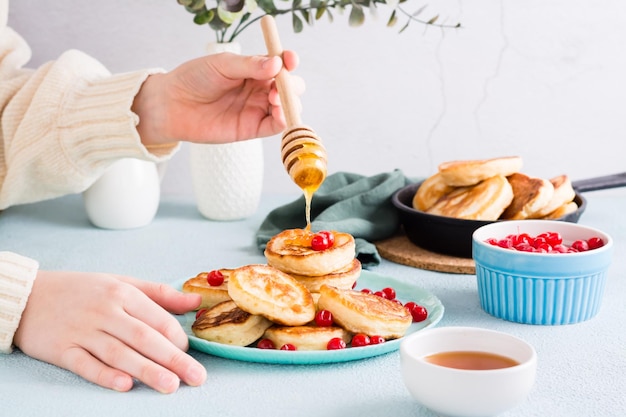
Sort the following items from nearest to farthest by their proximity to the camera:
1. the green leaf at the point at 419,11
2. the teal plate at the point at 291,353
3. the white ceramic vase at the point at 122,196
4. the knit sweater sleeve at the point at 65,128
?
1. the teal plate at the point at 291,353
2. the knit sweater sleeve at the point at 65,128
3. the white ceramic vase at the point at 122,196
4. the green leaf at the point at 419,11

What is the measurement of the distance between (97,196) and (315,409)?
1.12m

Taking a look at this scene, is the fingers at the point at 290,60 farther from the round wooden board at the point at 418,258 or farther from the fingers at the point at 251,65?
the round wooden board at the point at 418,258

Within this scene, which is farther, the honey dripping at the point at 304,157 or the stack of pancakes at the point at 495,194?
the stack of pancakes at the point at 495,194

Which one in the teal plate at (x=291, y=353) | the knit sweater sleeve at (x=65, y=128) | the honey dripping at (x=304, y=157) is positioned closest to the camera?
the teal plate at (x=291, y=353)

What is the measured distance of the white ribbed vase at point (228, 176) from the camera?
2016mm

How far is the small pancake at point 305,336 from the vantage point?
1154 millimetres

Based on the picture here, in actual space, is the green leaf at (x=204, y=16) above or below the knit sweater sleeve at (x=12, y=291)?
above

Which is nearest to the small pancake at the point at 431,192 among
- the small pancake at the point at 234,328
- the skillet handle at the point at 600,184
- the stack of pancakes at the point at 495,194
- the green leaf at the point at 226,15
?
the stack of pancakes at the point at 495,194

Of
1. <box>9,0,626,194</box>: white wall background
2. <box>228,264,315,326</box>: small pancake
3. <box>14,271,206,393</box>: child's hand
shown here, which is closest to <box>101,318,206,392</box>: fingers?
<box>14,271,206,393</box>: child's hand

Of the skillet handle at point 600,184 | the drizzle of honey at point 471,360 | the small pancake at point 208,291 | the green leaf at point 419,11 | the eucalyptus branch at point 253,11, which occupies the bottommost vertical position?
the skillet handle at point 600,184

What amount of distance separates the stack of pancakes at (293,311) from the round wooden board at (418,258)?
39 centimetres

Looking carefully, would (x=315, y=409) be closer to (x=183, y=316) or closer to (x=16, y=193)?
(x=183, y=316)

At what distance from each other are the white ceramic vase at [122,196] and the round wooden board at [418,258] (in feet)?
1.95

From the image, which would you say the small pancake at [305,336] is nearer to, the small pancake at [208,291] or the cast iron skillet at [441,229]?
the small pancake at [208,291]
